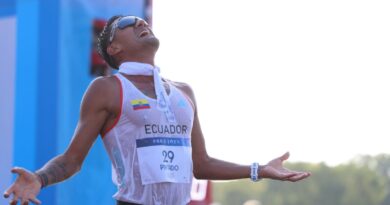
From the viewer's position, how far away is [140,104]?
12.5 feet

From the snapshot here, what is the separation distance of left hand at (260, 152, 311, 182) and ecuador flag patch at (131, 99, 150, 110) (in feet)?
2.08

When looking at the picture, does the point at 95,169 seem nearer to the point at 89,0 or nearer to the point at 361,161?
the point at 89,0

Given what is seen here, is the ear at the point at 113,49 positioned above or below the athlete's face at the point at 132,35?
below

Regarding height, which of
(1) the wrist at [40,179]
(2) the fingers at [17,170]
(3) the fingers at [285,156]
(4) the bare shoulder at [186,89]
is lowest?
(1) the wrist at [40,179]

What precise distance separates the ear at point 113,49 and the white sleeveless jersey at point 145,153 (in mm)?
219

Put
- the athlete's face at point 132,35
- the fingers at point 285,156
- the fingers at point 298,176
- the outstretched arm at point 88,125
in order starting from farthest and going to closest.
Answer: the fingers at point 285,156 < the athlete's face at point 132,35 < the fingers at point 298,176 < the outstretched arm at point 88,125

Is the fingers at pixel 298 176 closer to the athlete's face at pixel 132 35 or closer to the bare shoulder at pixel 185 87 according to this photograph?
the bare shoulder at pixel 185 87

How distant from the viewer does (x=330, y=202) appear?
71312 millimetres

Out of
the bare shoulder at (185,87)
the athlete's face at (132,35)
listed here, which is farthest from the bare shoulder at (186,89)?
the athlete's face at (132,35)

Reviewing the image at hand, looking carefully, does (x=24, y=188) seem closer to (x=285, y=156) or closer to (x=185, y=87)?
(x=185, y=87)

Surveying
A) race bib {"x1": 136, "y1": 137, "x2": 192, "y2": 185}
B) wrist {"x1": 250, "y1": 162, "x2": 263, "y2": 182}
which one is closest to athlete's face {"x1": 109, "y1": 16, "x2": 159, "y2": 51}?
race bib {"x1": 136, "y1": 137, "x2": 192, "y2": 185}

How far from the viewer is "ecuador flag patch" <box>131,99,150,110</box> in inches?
150

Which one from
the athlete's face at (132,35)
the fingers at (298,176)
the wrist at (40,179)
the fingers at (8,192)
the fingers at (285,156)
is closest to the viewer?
the fingers at (8,192)

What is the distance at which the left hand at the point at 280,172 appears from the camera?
12.7 ft
